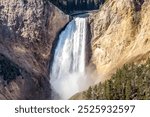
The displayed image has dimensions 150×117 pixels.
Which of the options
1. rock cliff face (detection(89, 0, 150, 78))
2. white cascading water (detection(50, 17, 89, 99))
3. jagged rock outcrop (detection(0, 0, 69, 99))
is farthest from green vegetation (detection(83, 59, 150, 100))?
white cascading water (detection(50, 17, 89, 99))

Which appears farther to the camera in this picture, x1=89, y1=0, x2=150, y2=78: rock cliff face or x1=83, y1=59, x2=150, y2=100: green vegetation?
x1=89, y1=0, x2=150, y2=78: rock cliff face

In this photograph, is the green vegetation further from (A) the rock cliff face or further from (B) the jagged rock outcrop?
(B) the jagged rock outcrop

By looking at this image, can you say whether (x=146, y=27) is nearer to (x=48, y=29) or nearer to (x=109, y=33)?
(x=109, y=33)

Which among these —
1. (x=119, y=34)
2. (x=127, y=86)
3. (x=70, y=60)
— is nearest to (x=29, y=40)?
(x=70, y=60)

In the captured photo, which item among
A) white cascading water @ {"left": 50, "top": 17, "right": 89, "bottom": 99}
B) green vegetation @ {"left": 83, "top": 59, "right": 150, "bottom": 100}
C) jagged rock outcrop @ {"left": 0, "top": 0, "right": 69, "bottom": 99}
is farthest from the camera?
white cascading water @ {"left": 50, "top": 17, "right": 89, "bottom": 99}

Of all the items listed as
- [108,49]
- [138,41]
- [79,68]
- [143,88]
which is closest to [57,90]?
[79,68]

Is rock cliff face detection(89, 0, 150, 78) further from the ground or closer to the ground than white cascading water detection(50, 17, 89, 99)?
further from the ground

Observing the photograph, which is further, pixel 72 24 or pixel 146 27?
pixel 72 24

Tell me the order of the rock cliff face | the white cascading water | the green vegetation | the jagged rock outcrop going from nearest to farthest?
1. the green vegetation
2. the rock cliff face
3. the jagged rock outcrop
4. the white cascading water
